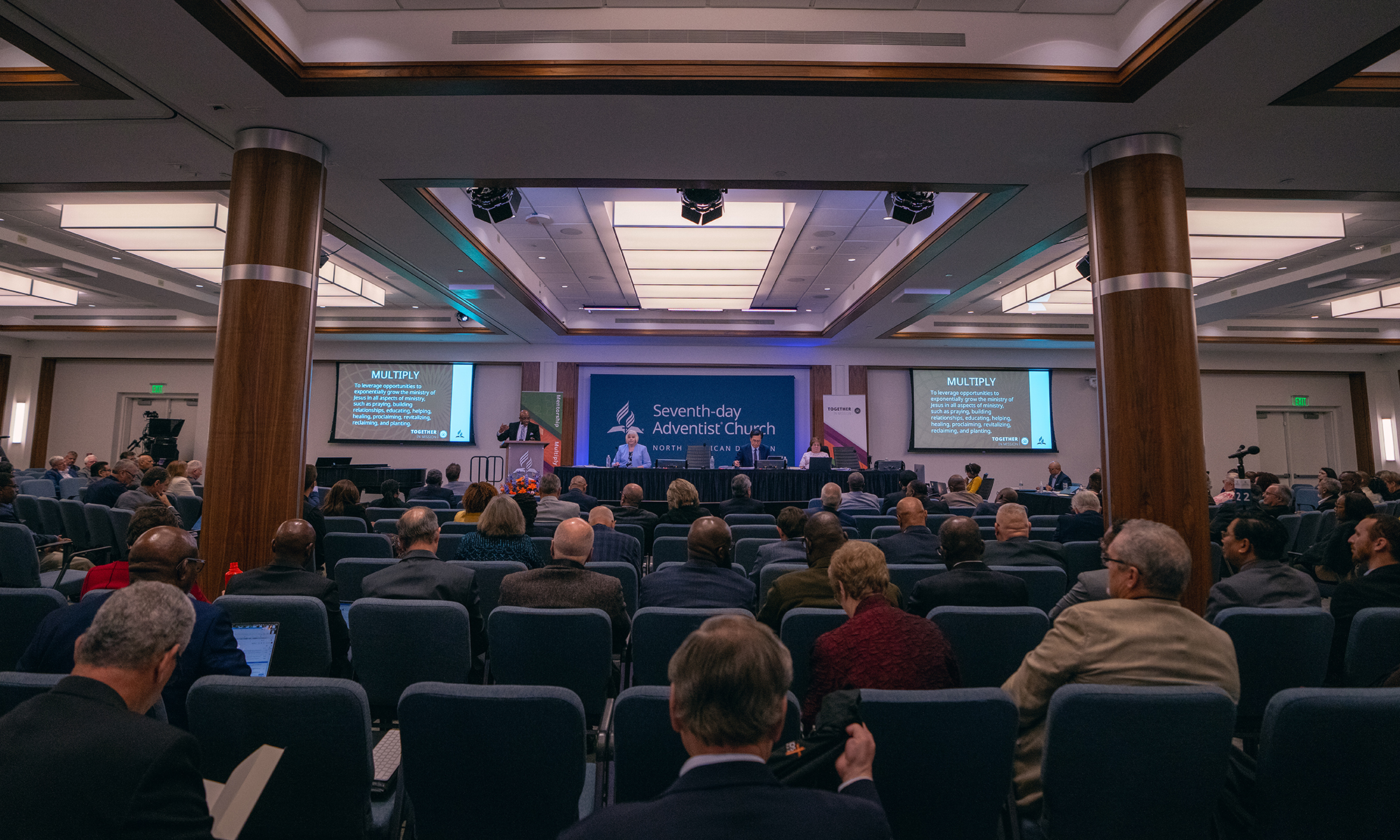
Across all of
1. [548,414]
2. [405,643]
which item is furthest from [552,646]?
[548,414]

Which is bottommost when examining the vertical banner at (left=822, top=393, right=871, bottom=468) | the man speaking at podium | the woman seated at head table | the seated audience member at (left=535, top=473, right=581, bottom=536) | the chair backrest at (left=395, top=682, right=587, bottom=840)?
the chair backrest at (left=395, top=682, right=587, bottom=840)

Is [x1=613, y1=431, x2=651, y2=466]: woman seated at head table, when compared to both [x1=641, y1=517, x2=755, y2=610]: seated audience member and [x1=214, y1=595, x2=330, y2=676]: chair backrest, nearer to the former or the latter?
[x1=641, y1=517, x2=755, y2=610]: seated audience member

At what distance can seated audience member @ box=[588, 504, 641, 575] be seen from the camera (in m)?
3.99

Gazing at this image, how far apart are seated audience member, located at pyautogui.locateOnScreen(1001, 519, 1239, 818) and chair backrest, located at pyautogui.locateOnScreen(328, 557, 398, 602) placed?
2.84m

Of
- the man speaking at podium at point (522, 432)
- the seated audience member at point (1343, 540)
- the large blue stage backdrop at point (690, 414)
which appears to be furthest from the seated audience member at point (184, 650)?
the large blue stage backdrop at point (690, 414)

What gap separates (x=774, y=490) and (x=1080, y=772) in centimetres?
800

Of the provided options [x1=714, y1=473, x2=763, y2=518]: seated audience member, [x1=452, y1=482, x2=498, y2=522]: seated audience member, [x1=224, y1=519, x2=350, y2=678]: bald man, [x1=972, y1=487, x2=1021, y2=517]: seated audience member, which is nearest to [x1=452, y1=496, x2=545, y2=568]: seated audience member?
[x1=224, y1=519, x2=350, y2=678]: bald man

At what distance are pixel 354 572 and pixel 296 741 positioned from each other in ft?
6.92

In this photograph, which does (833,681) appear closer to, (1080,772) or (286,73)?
(1080,772)

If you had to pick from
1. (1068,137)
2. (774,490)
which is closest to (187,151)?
(1068,137)

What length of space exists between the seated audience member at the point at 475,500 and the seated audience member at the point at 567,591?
6.46 feet

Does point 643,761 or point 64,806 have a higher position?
point 64,806

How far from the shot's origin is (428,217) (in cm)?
688

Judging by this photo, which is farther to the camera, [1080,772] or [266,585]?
[266,585]
